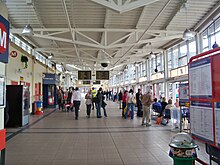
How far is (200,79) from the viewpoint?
259 cm

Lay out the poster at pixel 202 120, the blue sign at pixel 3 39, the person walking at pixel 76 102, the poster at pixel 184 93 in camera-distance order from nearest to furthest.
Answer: the poster at pixel 202 120
the blue sign at pixel 3 39
the poster at pixel 184 93
the person walking at pixel 76 102

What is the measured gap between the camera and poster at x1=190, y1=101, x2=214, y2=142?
2.38m

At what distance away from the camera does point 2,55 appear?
2.88 meters

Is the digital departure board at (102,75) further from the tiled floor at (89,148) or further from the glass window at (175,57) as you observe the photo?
the tiled floor at (89,148)

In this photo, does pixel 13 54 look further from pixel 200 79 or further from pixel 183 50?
pixel 183 50

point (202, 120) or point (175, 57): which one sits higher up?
point (175, 57)

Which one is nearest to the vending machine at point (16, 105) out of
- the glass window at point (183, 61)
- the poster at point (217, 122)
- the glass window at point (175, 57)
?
the poster at point (217, 122)

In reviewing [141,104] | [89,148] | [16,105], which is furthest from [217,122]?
[141,104]

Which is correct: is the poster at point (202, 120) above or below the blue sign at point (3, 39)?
below

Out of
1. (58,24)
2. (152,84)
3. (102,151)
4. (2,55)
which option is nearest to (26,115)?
(58,24)

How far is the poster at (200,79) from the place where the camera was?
2.39 meters

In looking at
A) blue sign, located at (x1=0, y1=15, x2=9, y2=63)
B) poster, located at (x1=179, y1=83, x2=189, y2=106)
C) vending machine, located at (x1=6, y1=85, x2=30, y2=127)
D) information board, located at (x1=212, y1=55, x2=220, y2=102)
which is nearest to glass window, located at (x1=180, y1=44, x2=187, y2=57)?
poster, located at (x1=179, y1=83, x2=189, y2=106)

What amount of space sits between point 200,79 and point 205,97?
10.3 inches

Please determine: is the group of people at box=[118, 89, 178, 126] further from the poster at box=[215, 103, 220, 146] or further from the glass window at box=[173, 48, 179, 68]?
the poster at box=[215, 103, 220, 146]
